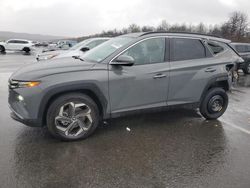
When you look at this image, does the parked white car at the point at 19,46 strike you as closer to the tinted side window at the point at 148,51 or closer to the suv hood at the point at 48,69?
the suv hood at the point at 48,69

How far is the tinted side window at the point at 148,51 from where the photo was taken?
15.6 ft

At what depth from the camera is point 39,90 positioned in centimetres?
403

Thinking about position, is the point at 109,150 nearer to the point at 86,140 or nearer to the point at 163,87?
the point at 86,140

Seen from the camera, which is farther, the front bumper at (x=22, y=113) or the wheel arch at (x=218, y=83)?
the wheel arch at (x=218, y=83)

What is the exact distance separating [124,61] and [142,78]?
0.49m

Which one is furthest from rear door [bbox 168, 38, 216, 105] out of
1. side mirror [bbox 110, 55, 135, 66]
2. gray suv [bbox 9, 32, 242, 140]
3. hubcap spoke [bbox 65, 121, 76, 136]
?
hubcap spoke [bbox 65, 121, 76, 136]

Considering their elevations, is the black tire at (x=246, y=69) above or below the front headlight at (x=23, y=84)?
A: below

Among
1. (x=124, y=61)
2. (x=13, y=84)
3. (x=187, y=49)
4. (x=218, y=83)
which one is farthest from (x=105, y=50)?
(x=218, y=83)

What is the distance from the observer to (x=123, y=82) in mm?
4566

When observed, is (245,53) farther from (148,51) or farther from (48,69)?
(48,69)

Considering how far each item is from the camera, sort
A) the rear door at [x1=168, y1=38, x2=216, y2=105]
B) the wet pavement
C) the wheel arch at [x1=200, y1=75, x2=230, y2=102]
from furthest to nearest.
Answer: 1. the wheel arch at [x1=200, y1=75, x2=230, y2=102]
2. the rear door at [x1=168, y1=38, x2=216, y2=105]
3. the wet pavement

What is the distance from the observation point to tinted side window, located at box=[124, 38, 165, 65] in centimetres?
477

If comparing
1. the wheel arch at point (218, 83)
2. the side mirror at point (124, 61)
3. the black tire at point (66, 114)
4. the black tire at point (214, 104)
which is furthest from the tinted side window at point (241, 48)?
the black tire at point (66, 114)

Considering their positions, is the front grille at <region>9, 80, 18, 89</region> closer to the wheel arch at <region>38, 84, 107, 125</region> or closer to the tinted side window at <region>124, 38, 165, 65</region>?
the wheel arch at <region>38, 84, 107, 125</region>
